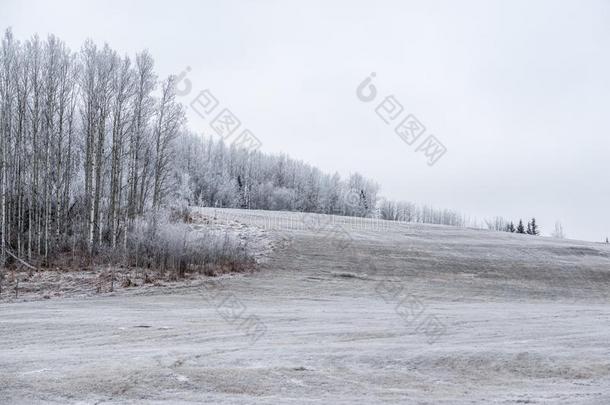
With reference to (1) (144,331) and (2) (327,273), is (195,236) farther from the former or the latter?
(1) (144,331)

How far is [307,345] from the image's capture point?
1005cm

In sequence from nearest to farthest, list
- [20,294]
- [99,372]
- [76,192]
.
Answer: [99,372] < [20,294] < [76,192]

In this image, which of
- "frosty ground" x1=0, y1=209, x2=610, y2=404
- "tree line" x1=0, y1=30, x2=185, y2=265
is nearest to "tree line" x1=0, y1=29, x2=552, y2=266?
"tree line" x1=0, y1=30, x2=185, y2=265

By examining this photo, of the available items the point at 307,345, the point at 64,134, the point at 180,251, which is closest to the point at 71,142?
the point at 64,134

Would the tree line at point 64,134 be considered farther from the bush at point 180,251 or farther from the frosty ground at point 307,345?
the frosty ground at point 307,345

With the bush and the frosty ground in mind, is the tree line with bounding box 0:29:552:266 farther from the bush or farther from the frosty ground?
the frosty ground

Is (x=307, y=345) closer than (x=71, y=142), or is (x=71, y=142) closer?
(x=307, y=345)

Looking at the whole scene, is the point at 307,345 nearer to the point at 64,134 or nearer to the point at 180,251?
the point at 180,251

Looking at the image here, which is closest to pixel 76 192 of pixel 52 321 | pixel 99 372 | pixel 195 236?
pixel 195 236

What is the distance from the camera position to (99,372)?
7695 mm

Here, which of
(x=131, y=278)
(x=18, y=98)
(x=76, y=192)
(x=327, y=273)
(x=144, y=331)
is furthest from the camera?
(x=76, y=192)

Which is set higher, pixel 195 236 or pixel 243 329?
pixel 195 236

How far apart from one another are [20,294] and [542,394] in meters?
17.6

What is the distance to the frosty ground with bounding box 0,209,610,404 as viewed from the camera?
23.5 feet
